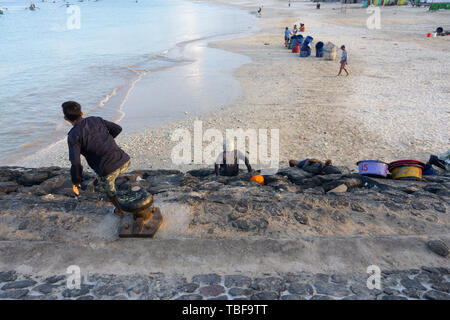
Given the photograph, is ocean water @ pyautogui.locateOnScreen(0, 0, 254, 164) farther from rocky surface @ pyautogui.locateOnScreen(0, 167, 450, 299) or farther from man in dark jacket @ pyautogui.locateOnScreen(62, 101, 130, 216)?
man in dark jacket @ pyautogui.locateOnScreen(62, 101, 130, 216)

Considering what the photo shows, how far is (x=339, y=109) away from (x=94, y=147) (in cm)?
1065

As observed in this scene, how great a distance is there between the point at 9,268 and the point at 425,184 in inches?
260

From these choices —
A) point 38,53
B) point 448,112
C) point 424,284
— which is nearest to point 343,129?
point 448,112

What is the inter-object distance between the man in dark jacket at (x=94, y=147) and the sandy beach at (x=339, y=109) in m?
4.56

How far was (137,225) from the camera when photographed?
394 cm

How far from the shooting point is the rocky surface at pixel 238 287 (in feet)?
10.1

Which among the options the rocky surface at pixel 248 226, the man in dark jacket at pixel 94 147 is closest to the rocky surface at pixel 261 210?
the rocky surface at pixel 248 226

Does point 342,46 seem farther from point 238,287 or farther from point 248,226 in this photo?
point 238,287

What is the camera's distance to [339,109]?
12.2m

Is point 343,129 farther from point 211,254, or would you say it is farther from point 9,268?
point 9,268

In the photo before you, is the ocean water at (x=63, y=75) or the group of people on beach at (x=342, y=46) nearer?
the ocean water at (x=63, y=75)

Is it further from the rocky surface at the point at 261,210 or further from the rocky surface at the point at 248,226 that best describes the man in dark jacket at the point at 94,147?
the rocky surface at the point at 261,210

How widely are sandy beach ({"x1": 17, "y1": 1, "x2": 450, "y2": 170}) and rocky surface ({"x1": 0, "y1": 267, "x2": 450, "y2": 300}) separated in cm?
536

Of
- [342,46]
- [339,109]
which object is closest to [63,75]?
[342,46]
